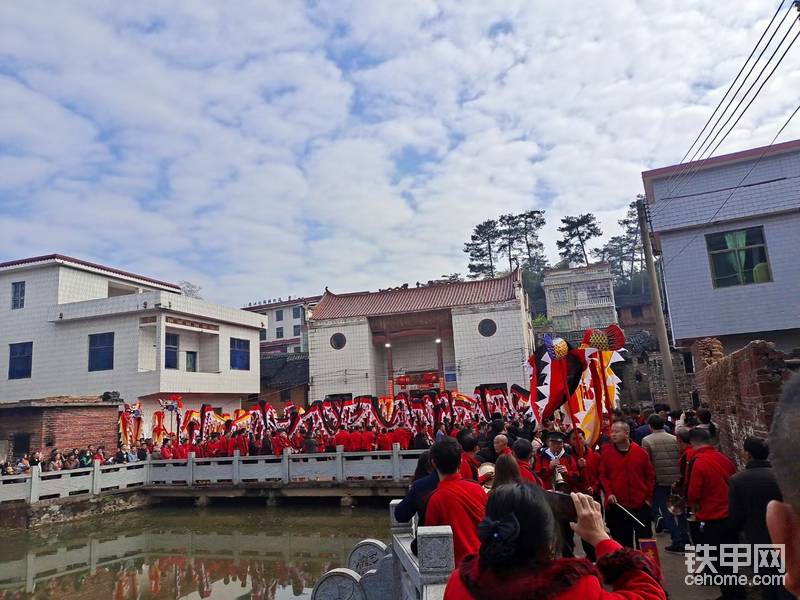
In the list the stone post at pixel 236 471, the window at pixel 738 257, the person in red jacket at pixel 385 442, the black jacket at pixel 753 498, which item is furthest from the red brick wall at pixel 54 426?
the window at pixel 738 257

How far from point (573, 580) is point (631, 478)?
13.2ft

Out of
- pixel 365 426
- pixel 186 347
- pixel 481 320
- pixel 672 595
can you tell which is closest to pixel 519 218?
pixel 481 320

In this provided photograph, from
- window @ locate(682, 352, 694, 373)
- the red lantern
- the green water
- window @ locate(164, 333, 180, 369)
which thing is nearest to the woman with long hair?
the green water

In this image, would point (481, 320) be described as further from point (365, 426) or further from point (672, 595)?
point (672, 595)

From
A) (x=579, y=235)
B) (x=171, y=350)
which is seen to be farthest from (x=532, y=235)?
(x=171, y=350)

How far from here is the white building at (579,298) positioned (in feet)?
115

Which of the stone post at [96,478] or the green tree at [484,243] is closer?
the stone post at [96,478]

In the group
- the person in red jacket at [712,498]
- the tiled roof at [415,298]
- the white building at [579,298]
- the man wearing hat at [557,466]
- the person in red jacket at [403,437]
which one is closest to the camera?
the person in red jacket at [712,498]

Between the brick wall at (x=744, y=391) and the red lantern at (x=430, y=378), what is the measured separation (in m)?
19.4

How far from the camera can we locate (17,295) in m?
24.8

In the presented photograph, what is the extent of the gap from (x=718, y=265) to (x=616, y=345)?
378 inches

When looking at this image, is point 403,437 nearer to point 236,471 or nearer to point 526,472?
point 236,471

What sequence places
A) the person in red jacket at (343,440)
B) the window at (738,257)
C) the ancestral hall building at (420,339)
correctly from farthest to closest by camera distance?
1. the ancestral hall building at (420,339)
2. the person in red jacket at (343,440)
3. the window at (738,257)

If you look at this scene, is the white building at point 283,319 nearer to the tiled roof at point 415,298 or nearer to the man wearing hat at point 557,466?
the tiled roof at point 415,298
